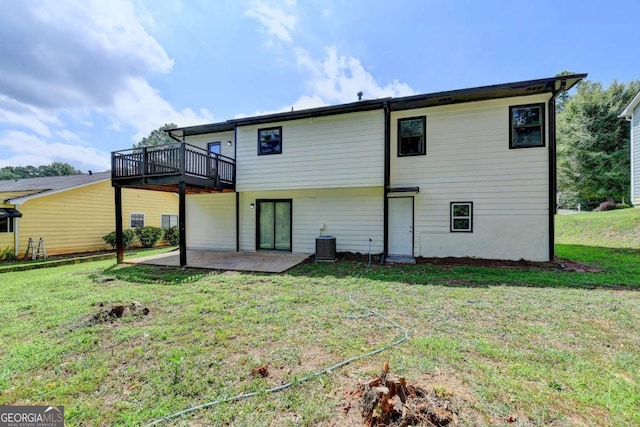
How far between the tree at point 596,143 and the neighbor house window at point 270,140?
973 inches

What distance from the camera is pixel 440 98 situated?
8.05 meters

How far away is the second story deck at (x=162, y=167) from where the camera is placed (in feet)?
26.8

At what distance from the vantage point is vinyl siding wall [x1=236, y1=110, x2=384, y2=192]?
8.58 meters

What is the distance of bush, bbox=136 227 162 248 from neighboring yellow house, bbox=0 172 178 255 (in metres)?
0.66

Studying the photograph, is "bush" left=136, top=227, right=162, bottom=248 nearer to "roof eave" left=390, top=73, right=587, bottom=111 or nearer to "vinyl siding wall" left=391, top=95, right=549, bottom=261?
"vinyl siding wall" left=391, top=95, right=549, bottom=261

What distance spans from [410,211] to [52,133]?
30.0 m

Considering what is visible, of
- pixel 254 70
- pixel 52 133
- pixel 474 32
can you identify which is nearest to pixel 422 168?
pixel 474 32

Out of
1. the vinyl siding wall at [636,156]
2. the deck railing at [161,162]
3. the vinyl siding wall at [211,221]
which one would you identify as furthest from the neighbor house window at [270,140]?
the vinyl siding wall at [636,156]

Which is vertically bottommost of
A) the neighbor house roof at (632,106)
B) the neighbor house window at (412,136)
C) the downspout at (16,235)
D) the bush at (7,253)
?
the bush at (7,253)

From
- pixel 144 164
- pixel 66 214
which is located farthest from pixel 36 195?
pixel 144 164

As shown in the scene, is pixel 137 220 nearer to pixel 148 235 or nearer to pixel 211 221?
pixel 148 235

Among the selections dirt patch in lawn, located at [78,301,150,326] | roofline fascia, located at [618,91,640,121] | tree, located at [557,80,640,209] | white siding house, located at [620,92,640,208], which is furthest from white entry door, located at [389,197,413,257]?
tree, located at [557,80,640,209]

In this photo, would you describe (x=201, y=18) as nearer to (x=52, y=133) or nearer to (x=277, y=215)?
(x=277, y=215)

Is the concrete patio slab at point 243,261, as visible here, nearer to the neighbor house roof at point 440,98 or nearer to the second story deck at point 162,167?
the second story deck at point 162,167
